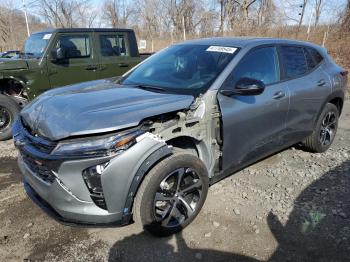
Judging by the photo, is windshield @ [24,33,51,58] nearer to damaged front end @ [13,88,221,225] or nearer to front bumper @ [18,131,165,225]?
damaged front end @ [13,88,221,225]

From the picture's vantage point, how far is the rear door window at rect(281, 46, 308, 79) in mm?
3938

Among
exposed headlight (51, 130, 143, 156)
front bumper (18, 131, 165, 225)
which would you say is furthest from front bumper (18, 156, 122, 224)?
exposed headlight (51, 130, 143, 156)

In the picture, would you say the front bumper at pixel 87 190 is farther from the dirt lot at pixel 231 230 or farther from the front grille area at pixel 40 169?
the dirt lot at pixel 231 230

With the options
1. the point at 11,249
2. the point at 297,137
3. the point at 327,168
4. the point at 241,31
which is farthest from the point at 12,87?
the point at 241,31

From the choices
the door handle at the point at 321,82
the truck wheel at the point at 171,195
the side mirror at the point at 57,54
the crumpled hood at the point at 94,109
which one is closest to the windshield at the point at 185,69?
the crumpled hood at the point at 94,109

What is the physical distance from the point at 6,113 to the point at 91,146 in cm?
401

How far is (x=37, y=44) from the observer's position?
6.50 metres

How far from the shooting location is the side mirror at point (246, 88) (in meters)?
3.09

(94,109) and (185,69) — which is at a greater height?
(185,69)

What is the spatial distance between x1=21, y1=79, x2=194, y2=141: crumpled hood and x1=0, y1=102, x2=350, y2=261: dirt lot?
1.04 metres

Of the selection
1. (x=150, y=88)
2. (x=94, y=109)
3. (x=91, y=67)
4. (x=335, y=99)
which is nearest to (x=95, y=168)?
(x=94, y=109)

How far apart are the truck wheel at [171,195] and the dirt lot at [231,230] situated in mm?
152

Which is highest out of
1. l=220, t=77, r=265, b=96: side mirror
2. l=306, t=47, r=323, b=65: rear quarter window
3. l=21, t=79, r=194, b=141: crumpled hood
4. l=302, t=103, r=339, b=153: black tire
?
l=306, t=47, r=323, b=65: rear quarter window

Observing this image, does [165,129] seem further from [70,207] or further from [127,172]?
[70,207]
